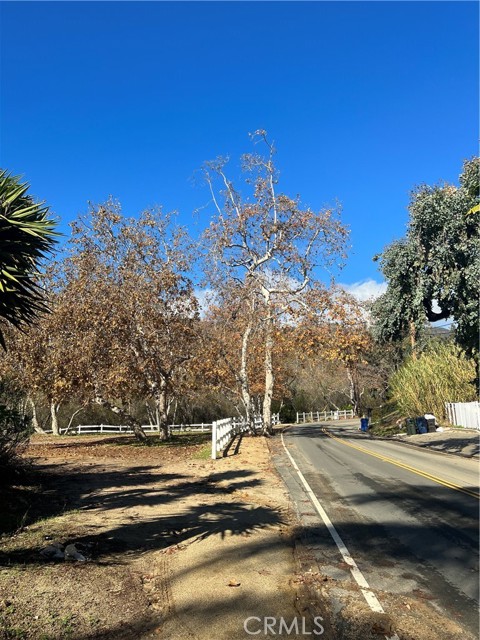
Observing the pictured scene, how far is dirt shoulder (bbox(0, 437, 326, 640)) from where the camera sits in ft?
15.5

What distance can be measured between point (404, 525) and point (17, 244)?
24.4 feet

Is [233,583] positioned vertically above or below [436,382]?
below

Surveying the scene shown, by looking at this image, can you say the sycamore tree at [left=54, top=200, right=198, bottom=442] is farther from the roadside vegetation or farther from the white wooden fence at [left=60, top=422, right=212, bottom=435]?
the white wooden fence at [left=60, top=422, right=212, bottom=435]

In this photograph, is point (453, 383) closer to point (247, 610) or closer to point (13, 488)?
point (13, 488)

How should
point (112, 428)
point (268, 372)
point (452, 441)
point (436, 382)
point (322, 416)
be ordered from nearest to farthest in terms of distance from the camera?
point (452, 441) < point (268, 372) < point (436, 382) < point (112, 428) < point (322, 416)

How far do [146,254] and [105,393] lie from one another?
22.2 feet

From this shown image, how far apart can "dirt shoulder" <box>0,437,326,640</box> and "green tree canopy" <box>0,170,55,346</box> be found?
3.27 metres

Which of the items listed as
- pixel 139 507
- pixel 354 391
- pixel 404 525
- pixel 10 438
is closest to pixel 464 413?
pixel 404 525

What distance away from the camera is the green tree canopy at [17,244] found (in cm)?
730

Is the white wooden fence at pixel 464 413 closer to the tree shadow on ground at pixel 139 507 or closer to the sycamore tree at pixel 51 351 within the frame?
the tree shadow on ground at pixel 139 507

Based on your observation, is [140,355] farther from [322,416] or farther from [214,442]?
[322,416]

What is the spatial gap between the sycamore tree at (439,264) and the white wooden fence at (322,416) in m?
52.7

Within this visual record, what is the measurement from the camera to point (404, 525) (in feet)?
27.7

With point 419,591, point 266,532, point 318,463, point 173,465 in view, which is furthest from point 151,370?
point 419,591
